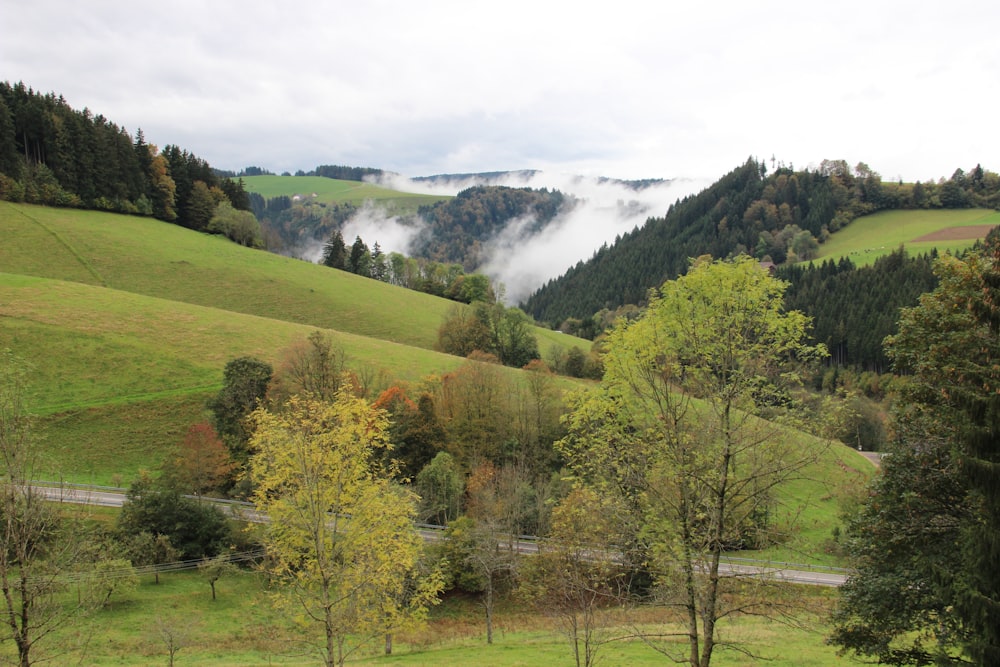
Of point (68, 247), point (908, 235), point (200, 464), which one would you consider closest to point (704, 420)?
point (200, 464)

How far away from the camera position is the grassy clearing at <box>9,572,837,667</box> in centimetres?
2236

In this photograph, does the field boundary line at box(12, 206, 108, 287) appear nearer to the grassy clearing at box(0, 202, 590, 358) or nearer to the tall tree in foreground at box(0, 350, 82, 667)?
the grassy clearing at box(0, 202, 590, 358)

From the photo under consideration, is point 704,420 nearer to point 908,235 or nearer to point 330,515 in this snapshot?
point 330,515

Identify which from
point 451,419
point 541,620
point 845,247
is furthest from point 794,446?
point 845,247

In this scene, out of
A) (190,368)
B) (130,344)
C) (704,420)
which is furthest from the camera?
(130,344)

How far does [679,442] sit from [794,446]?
99.1 inches

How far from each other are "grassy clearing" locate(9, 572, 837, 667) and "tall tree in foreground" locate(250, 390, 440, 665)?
14.0 ft

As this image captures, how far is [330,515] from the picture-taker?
16.5 meters

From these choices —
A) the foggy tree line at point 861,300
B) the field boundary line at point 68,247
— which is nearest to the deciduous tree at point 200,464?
the field boundary line at point 68,247

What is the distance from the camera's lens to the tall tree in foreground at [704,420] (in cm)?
1225

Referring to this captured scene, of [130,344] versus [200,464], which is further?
[130,344]

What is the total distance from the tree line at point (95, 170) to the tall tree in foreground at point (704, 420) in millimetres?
116580

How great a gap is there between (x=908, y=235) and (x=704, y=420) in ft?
688

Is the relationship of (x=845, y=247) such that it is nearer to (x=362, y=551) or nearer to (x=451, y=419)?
(x=451, y=419)
